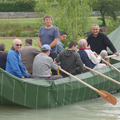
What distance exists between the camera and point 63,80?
5152mm

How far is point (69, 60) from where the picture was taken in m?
5.53

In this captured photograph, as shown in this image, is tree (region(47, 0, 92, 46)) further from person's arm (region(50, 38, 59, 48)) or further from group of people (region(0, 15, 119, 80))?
person's arm (region(50, 38, 59, 48))

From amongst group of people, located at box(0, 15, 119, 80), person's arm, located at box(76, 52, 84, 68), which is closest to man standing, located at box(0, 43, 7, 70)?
group of people, located at box(0, 15, 119, 80)

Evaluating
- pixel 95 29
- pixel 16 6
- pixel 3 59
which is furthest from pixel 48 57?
pixel 16 6

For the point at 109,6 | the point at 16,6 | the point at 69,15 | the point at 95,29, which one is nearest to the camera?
the point at 95,29

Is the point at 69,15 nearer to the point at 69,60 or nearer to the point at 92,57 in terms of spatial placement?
the point at 92,57

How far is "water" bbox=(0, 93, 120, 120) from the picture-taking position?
4633 millimetres

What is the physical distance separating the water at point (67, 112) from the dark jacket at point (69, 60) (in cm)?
74

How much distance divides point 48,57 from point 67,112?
3.43ft

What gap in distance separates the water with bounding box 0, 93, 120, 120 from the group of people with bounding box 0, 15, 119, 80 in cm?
62

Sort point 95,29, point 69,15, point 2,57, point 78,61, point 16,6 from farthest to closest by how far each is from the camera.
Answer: point 16,6 < point 69,15 < point 95,29 < point 78,61 < point 2,57

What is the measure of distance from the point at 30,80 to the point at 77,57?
1.10 meters

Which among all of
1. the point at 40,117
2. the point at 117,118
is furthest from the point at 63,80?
the point at 117,118

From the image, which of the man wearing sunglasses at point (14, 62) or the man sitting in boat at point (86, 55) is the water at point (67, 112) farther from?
the man sitting in boat at point (86, 55)
